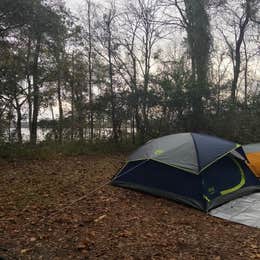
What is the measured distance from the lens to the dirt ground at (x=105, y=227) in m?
2.92

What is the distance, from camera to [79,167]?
22.2 ft

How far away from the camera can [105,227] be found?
3488 mm

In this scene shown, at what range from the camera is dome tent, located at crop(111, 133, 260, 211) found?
446 centimetres

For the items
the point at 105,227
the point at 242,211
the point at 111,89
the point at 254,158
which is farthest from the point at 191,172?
the point at 111,89

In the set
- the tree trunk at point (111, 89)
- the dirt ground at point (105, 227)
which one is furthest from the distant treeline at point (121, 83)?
the dirt ground at point (105, 227)

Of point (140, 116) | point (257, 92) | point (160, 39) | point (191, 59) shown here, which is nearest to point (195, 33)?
point (191, 59)

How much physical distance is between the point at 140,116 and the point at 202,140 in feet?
15.3

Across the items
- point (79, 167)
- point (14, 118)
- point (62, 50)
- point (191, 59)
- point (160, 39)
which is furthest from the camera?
point (191, 59)

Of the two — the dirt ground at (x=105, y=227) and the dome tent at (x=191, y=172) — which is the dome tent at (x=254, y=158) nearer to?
the dome tent at (x=191, y=172)

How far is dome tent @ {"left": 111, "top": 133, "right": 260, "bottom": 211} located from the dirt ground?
0.19 metres

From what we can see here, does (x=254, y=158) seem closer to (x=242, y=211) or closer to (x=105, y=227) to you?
(x=242, y=211)

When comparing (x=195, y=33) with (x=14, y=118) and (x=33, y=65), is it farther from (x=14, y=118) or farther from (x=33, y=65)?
(x=14, y=118)

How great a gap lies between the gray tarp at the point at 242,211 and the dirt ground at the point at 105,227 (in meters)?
0.18

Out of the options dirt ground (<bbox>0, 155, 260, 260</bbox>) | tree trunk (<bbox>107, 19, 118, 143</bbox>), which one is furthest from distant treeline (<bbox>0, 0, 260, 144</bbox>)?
dirt ground (<bbox>0, 155, 260, 260</bbox>)
